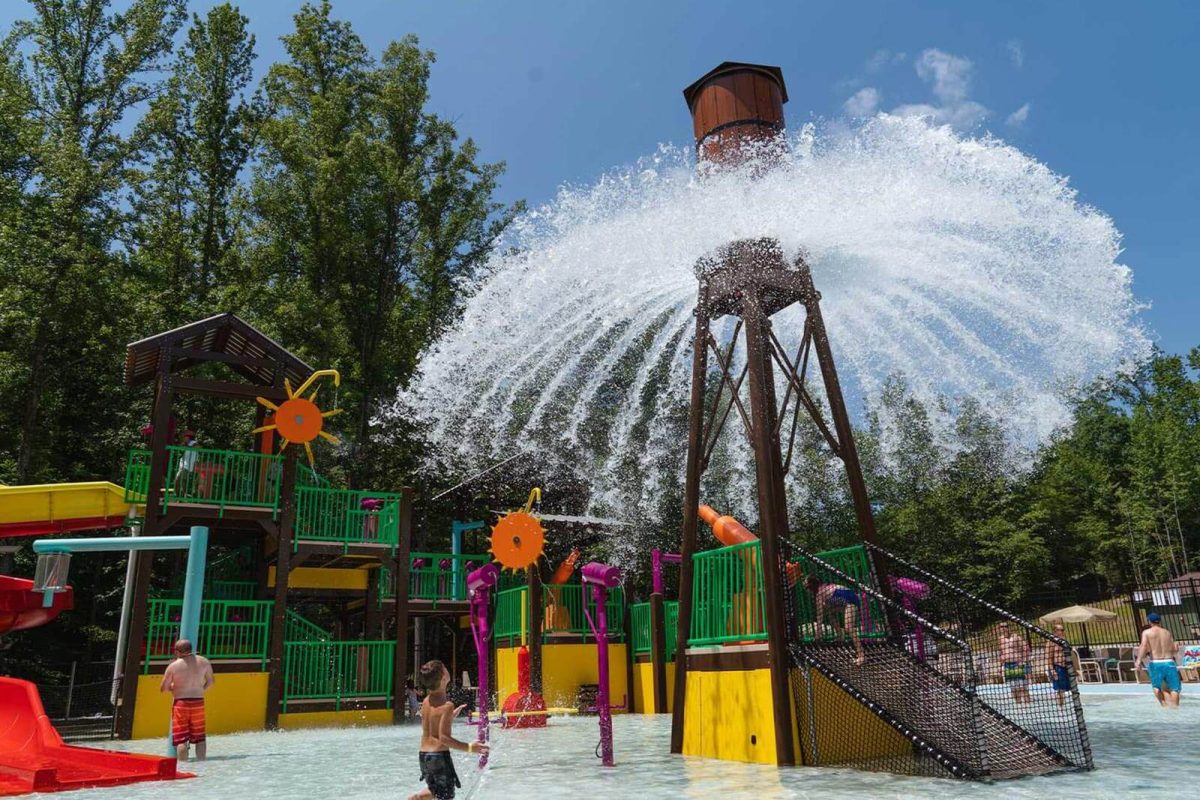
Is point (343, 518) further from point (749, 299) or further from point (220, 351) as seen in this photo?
point (749, 299)

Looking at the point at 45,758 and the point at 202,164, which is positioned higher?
the point at 202,164

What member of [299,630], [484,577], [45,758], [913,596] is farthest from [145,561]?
[913,596]

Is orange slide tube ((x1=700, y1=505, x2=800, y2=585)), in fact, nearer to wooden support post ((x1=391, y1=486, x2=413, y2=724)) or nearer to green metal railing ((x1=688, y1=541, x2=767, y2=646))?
green metal railing ((x1=688, y1=541, x2=767, y2=646))

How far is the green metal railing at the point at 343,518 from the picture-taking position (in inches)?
732

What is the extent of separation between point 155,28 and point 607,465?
71.6 ft

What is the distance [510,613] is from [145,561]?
844 centimetres

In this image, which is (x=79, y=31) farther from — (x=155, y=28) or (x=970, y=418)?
(x=970, y=418)

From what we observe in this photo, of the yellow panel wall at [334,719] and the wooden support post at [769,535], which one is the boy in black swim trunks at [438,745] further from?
the yellow panel wall at [334,719]

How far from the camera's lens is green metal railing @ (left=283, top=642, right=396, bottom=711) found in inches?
682

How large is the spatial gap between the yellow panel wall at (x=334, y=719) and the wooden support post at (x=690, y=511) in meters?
9.76

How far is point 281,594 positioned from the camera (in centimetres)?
1734

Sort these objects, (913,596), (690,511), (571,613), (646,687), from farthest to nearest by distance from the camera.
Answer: (571,613) → (646,687) → (913,596) → (690,511)

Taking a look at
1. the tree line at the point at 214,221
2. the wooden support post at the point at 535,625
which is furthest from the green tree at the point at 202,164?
the wooden support post at the point at 535,625

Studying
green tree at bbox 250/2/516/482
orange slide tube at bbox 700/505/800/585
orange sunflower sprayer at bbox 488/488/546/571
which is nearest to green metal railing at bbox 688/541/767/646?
orange sunflower sprayer at bbox 488/488/546/571
